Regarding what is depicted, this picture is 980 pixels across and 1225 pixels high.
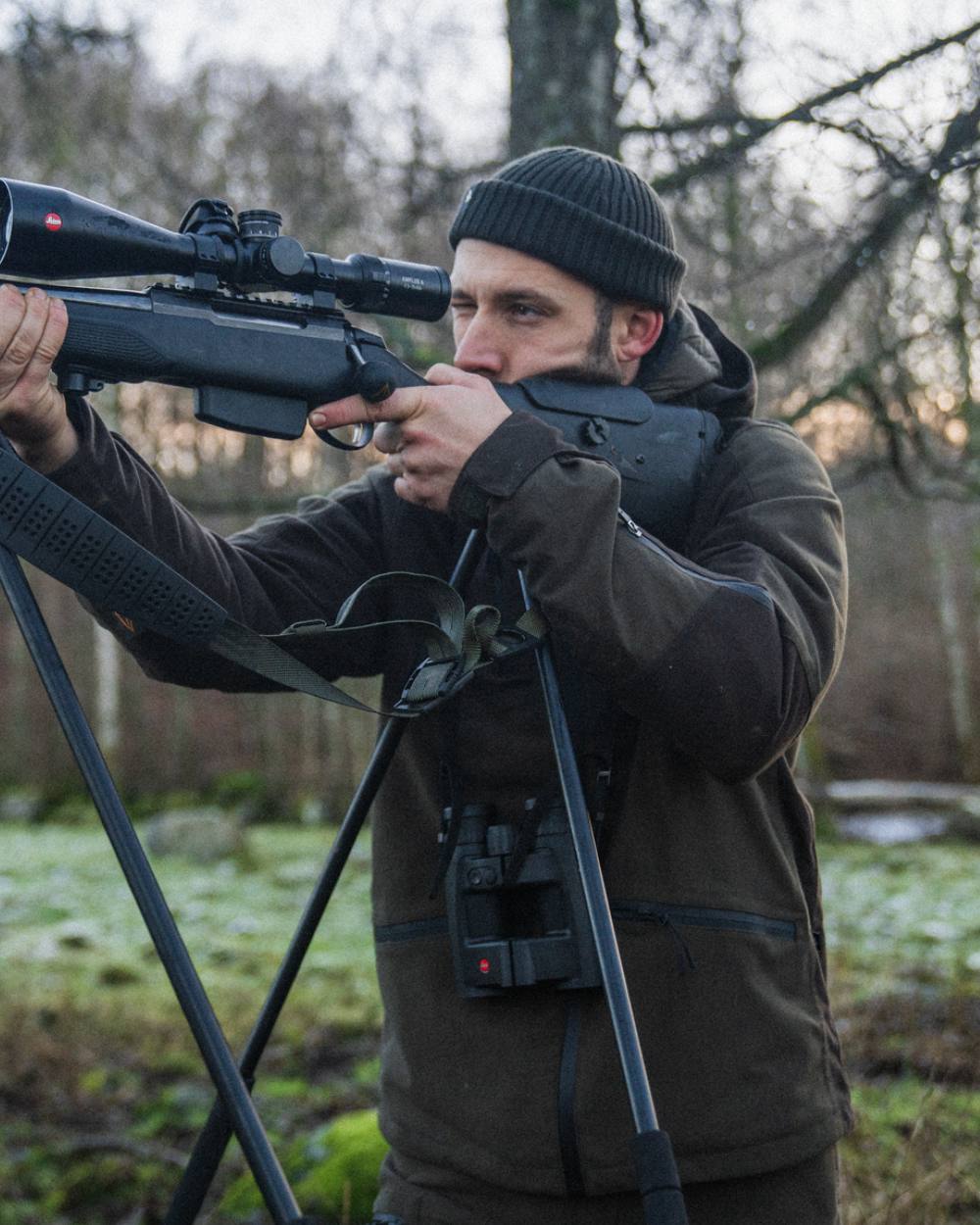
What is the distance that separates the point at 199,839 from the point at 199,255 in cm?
1145

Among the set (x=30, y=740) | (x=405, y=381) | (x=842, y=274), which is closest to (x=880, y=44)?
(x=842, y=274)

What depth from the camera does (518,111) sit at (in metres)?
4.60

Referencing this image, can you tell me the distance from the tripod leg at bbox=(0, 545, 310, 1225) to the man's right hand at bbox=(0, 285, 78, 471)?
305 mm

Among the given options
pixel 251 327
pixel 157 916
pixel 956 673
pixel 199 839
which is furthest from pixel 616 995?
pixel 956 673

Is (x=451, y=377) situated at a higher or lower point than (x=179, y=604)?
higher

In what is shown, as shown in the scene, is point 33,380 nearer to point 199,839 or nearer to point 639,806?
point 639,806

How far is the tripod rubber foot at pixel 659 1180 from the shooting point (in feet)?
5.71

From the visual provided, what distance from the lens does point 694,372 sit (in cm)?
268

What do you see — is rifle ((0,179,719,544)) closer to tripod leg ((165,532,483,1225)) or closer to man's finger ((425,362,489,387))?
man's finger ((425,362,489,387))

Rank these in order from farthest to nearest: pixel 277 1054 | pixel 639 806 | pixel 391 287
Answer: pixel 277 1054, pixel 391 287, pixel 639 806

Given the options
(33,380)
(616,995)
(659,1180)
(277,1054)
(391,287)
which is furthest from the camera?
(277,1054)

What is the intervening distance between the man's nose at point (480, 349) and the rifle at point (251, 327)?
0.29ft

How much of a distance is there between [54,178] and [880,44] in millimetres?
9408

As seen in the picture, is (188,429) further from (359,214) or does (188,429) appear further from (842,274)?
(842,274)
